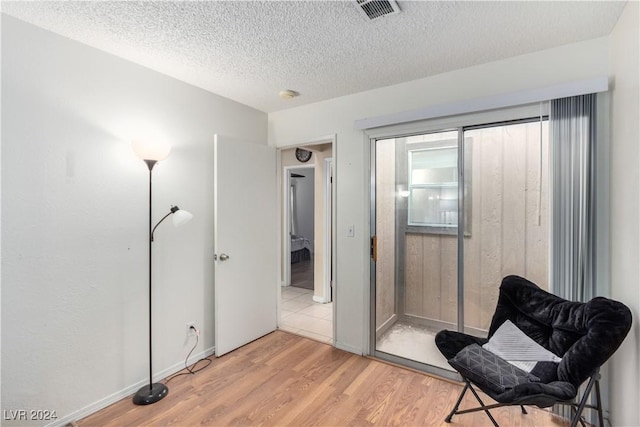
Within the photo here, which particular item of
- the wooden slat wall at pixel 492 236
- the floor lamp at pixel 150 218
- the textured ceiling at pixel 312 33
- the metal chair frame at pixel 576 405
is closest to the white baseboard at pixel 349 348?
the wooden slat wall at pixel 492 236

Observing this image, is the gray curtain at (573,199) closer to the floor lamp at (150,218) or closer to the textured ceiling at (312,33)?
the textured ceiling at (312,33)

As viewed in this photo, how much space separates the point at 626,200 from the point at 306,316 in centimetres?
324

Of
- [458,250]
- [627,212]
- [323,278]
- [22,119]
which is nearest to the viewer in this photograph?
[627,212]

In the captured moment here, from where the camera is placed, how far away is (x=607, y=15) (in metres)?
1.69

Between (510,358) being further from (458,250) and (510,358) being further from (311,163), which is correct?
(311,163)

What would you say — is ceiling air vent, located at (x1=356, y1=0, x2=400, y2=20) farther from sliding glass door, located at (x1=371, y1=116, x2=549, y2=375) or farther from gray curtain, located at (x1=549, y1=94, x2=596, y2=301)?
gray curtain, located at (x1=549, y1=94, x2=596, y2=301)

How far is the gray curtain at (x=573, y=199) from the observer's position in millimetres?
1877

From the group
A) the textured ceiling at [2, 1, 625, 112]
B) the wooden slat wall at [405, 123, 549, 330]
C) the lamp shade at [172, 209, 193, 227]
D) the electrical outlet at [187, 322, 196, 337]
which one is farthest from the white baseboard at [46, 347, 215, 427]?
the textured ceiling at [2, 1, 625, 112]

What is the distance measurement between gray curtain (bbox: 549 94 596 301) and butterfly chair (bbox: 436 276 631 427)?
18cm

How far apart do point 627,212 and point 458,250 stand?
104cm

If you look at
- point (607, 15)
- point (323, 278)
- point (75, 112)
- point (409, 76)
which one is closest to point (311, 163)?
point (323, 278)

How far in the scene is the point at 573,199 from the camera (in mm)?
1913

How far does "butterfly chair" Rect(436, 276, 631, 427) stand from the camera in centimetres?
Answer: 151

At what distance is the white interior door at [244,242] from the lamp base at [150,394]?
1.85ft
